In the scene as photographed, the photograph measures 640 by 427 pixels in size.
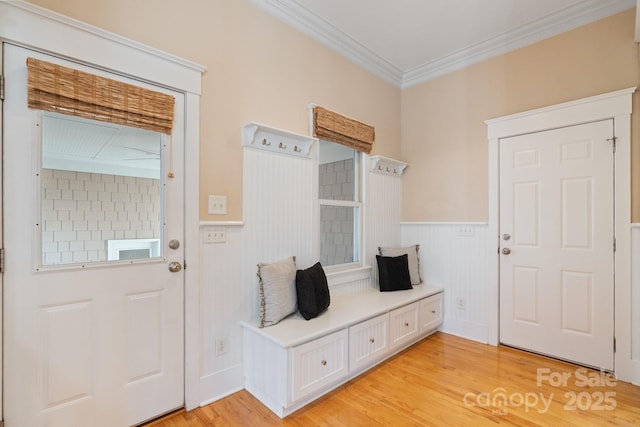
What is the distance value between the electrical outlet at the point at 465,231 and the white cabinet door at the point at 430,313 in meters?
0.68

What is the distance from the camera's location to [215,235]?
6.67 feet

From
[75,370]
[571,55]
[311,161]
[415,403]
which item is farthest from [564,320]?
[75,370]

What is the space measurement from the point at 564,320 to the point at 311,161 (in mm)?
2550

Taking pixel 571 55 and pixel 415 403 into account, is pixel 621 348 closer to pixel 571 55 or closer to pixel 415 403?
pixel 415 403

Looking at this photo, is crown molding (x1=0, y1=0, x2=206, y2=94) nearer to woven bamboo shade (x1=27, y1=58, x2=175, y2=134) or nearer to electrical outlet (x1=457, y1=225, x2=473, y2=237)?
woven bamboo shade (x1=27, y1=58, x2=175, y2=134)

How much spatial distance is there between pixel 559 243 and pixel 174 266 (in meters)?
3.05

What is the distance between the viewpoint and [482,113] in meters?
3.05

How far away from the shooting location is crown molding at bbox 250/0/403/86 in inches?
93.4

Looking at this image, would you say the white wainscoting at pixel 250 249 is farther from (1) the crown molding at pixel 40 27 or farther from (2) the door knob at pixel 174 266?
(1) the crown molding at pixel 40 27

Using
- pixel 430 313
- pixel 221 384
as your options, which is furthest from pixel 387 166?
pixel 221 384

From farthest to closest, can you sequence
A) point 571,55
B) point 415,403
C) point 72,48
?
1. point 571,55
2. point 415,403
3. point 72,48

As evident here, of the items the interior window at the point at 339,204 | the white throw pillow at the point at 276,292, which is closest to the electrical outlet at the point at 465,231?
the interior window at the point at 339,204

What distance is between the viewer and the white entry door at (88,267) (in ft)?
4.66

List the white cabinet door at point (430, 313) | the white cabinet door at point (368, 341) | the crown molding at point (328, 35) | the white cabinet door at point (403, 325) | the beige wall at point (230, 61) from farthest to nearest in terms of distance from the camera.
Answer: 1. the white cabinet door at point (430, 313)
2. the white cabinet door at point (403, 325)
3. the crown molding at point (328, 35)
4. the white cabinet door at point (368, 341)
5. the beige wall at point (230, 61)
